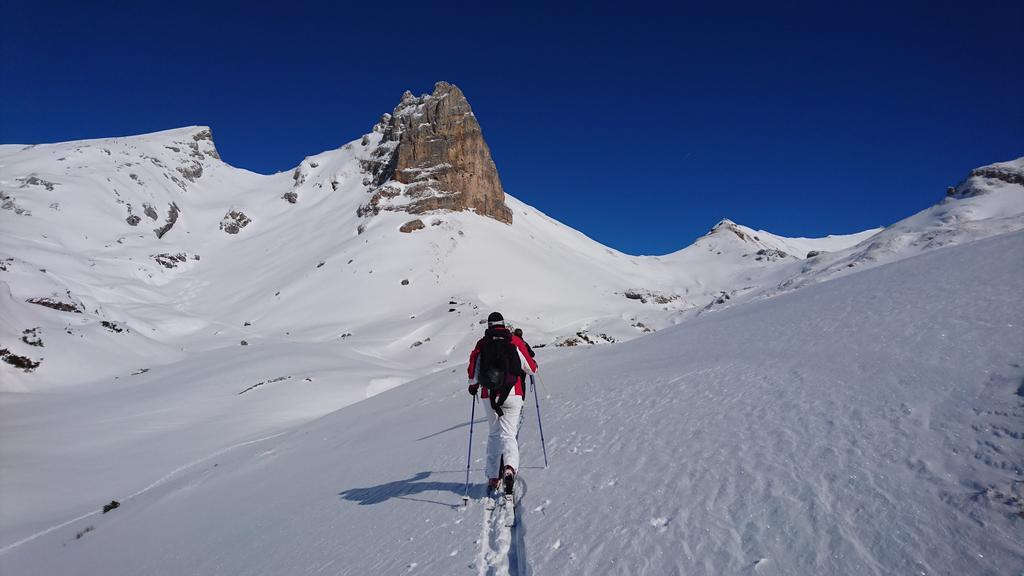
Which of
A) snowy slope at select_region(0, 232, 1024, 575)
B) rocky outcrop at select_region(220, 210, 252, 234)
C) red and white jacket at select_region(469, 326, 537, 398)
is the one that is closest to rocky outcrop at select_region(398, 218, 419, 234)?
A: rocky outcrop at select_region(220, 210, 252, 234)

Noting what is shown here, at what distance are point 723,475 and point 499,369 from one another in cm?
281

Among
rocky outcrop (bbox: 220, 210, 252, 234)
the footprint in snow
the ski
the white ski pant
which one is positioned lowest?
the ski

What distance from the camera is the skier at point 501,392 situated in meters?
5.77

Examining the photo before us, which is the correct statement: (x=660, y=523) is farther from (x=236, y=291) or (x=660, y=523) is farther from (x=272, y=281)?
(x=236, y=291)

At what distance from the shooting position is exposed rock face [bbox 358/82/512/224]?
7781 centimetres

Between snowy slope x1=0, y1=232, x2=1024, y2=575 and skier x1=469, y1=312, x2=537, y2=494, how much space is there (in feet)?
1.32

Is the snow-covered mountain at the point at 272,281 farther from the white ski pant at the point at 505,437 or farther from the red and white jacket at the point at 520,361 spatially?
the white ski pant at the point at 505,437

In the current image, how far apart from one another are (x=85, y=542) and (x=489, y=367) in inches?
383

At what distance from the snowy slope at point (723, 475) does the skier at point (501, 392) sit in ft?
1.32

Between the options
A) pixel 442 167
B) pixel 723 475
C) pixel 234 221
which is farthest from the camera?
pixel 234 221

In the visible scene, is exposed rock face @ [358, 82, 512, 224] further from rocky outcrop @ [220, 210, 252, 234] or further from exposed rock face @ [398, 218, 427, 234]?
rocky outcrop @ [220, 210, 252, 234]

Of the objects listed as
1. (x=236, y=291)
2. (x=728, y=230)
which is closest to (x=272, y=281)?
(x=236, y=291)

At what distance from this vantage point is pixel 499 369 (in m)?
6.04

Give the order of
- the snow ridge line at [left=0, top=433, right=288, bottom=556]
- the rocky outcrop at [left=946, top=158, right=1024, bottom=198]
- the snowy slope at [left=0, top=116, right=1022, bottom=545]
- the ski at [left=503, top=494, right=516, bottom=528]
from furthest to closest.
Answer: the rocky outcrop at [left=946, top=158, right=1024, bottom=198] → the snowy slope at [left=0, top=116, right=1022, bottom=545] → the snow ridge line at [left=0, top=433, right=288, bottom=556] → the ski at [left=503, top=494, right=516, bottom=528]
